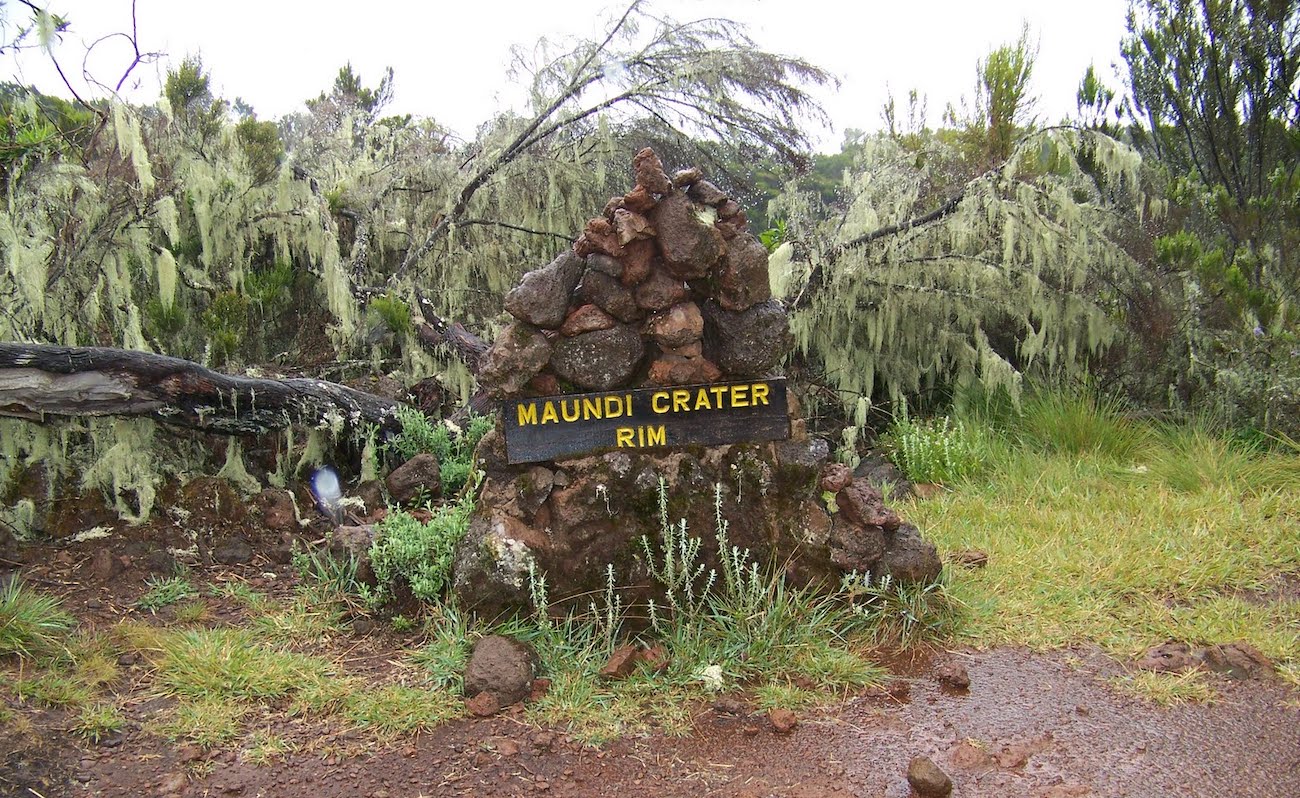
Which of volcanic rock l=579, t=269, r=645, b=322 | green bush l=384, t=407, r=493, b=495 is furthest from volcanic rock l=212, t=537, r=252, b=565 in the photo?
volcanic rock l=579, t=269, r=645, b=322

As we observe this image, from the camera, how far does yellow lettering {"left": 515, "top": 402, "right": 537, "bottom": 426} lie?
390 centimetres

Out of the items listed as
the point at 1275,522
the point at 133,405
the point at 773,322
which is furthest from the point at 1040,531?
the point at 133,405

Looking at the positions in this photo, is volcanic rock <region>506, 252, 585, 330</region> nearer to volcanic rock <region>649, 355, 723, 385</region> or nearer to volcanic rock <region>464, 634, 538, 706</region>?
volcanic rock <region>649, 355, 723, 385</region>

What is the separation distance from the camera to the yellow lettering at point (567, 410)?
391cm

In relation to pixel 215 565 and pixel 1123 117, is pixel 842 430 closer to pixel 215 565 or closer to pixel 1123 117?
pixel 1123 117

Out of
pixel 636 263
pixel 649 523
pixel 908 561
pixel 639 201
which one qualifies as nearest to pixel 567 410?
pixel 649 523

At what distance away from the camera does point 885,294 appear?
23.9 ft

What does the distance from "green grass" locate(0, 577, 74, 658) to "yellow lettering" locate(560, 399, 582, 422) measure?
2140mm

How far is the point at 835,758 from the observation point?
306 centimetres

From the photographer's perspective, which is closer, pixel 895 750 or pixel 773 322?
pixel 895 750

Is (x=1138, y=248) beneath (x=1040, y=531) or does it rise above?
above

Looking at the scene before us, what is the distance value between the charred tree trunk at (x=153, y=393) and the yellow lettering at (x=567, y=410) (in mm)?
2047

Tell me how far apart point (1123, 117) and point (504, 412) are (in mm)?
6936

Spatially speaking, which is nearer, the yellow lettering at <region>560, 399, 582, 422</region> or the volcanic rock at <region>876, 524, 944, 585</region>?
the yellow lettering at <region>560, 399, 582, 422</region>
